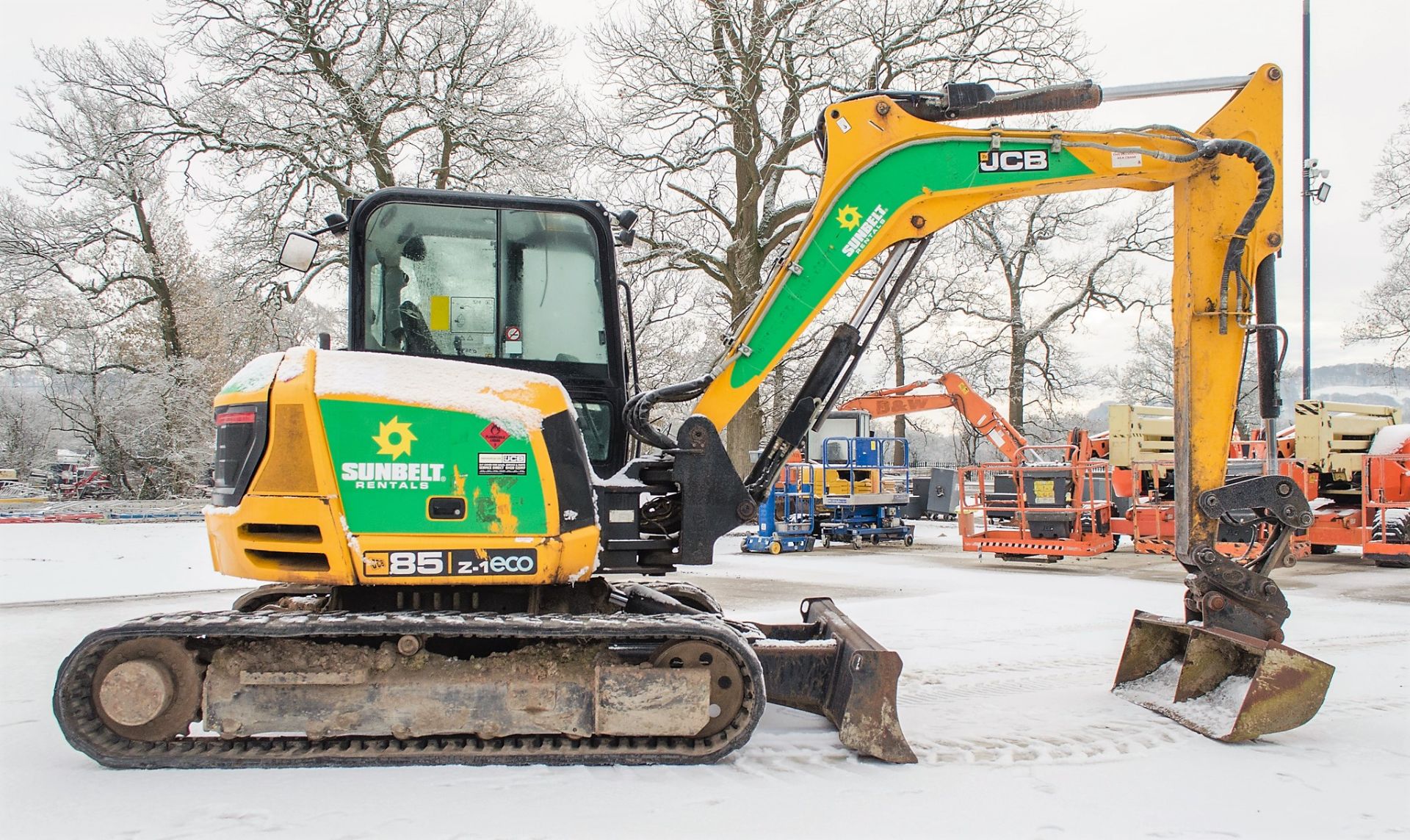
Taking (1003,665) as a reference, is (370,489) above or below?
above

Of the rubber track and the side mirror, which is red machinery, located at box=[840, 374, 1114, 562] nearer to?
the rubber track

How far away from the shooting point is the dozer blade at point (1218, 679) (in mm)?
4438

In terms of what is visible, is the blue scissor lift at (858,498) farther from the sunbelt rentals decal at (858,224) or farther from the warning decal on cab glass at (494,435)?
the warning decal on cab glass at (494,435)

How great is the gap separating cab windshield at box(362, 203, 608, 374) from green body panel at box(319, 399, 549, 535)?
0.85 m

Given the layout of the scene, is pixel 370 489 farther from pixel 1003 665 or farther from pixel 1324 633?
pixel 1324 633

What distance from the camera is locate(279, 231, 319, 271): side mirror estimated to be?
14.2 ft

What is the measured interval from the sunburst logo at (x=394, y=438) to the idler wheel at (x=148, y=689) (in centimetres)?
117

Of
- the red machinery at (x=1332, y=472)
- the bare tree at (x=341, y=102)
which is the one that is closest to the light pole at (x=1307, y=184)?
the red machinery at (x=1332, y=472)

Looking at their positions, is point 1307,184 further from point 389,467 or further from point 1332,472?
point 389,467

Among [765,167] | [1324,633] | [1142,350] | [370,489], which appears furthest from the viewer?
[1142,350]

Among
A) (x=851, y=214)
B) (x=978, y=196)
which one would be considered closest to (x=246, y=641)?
(x=851, y=214)

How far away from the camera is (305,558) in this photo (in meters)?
3.92

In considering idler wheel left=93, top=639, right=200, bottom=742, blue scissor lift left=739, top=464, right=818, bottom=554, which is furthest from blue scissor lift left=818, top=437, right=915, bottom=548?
idler wheel left=93, top=639, right=200, bottom=742

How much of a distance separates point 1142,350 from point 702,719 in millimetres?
41926
